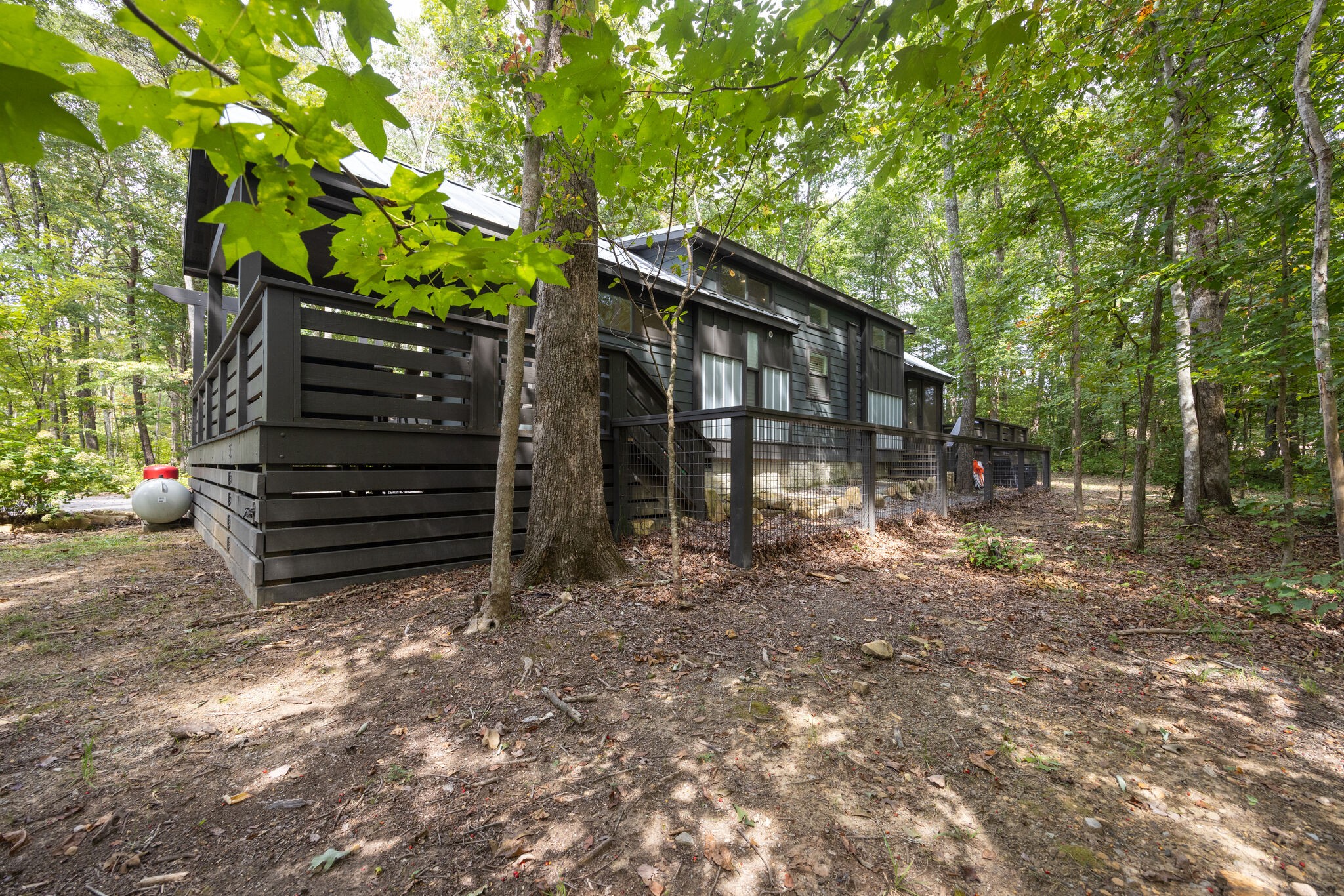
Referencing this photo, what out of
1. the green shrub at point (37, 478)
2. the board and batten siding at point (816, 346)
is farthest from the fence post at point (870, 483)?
the green shrub at point (37, 478)

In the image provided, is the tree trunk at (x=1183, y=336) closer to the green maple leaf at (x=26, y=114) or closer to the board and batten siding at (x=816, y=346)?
the board and batten siding at (x=816, y=346)

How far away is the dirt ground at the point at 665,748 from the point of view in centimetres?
157

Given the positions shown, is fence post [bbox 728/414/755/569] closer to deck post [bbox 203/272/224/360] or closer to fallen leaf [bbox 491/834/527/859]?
fallen leaf [bbox 491/834/527/859]

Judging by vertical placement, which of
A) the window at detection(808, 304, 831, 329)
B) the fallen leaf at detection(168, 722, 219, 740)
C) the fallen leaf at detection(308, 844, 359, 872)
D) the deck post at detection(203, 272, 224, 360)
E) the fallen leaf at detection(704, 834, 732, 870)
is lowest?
the fallen leaf at detection(704, 834, 732, 870)

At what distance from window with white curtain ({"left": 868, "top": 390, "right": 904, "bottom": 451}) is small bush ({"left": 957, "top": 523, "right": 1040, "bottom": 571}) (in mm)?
8548

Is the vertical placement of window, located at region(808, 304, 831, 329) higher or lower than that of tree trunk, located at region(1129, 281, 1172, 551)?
higher

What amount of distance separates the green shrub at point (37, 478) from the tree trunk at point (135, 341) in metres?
9.95

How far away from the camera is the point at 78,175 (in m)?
15.6

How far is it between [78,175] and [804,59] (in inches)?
949

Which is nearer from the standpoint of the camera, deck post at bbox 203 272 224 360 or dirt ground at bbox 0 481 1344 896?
dirt ground at bbox 0 481 1344 896

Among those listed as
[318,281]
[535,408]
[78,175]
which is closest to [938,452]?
[535,408]

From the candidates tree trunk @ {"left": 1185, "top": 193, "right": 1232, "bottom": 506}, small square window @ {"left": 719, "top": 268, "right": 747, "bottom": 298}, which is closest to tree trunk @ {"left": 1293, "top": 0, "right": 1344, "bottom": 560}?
tree trunk @ {"left": 1185, "top": 193, "right": 1232, "bottom": 506}

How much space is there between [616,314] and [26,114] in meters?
7.81

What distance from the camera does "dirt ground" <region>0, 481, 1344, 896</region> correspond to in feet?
5.14
